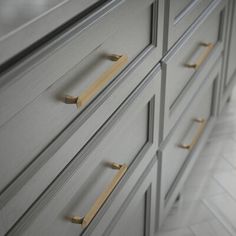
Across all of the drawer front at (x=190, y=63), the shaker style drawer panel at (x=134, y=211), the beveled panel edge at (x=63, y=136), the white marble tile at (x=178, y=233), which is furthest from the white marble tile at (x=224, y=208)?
the beveled panel edge at (x=63, y=136)

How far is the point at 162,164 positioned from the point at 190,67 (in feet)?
0.82

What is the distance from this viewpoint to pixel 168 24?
92cm

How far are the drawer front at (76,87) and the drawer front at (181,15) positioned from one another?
0.25 ft

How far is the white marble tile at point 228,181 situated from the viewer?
1456mm

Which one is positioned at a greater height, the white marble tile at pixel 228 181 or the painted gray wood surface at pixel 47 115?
the painted gray wood surface at pixel 47 115

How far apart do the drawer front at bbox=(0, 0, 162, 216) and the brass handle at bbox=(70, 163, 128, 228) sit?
132 millimetres

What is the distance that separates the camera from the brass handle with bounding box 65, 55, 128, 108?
65 centimetres

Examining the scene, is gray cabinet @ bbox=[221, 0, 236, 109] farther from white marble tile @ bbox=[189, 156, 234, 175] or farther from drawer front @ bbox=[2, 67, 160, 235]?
drawer front @ bbox=[2, 67, 160, 235]

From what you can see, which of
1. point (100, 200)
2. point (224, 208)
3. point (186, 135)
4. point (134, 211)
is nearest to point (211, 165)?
point (224, 208)

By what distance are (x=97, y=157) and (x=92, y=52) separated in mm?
181

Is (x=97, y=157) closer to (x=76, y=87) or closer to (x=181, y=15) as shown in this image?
(x=76, y=87)

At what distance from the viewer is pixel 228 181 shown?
4.90 ft

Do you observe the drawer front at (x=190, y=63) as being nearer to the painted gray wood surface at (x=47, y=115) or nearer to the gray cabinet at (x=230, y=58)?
the gray cabinet at (x=230, y=58)

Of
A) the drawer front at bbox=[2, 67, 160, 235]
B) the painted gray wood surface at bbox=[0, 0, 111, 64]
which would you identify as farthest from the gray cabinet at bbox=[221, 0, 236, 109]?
the painted gray wood surface at bbox=[0, 0, 111, 64]
